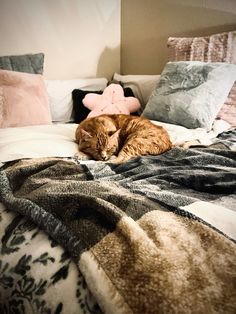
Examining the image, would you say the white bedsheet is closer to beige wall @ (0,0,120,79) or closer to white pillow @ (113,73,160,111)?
white pillow @ (113,73,160,111)

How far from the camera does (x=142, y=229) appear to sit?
20.5 inches

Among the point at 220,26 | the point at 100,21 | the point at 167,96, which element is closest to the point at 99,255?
the point at 167,96

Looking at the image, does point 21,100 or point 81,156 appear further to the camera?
point 21,100

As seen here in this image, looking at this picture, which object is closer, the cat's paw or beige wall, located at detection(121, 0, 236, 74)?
the cat's paw

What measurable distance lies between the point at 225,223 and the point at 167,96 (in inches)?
43.3

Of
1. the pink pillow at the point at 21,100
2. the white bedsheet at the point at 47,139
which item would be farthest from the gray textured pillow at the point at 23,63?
the white bedsheet at the point at 47,139

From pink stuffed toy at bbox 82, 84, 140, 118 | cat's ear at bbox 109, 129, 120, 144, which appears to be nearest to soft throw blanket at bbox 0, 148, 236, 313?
cat's ear at bbox 109, 129, 120, 144

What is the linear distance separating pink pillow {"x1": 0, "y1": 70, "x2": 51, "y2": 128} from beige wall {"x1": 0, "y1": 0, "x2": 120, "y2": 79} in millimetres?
527

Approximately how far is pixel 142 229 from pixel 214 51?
1411 mm

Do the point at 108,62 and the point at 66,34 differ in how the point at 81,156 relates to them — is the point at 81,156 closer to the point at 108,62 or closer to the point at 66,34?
the point at 66,34

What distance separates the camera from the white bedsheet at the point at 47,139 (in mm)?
1065

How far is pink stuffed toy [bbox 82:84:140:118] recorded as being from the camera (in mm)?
1843

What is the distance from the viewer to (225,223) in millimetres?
553

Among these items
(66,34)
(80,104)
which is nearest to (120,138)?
(80,104)
